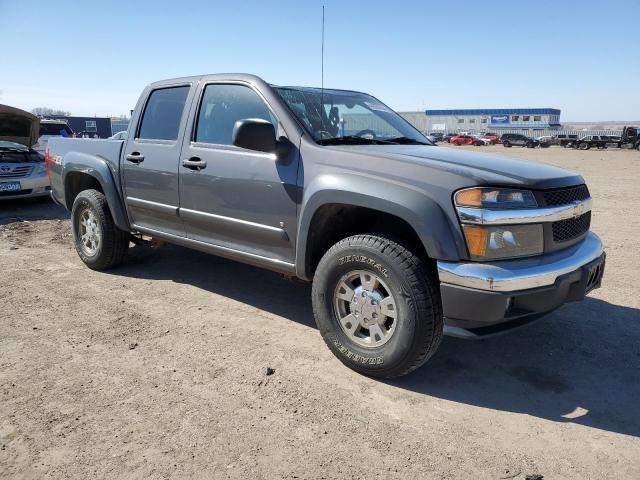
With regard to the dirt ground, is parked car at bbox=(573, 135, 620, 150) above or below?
above

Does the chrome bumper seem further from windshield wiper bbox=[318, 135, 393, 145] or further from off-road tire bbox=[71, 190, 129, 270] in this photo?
off-road tire bbox=[71, 190, 129, 270]

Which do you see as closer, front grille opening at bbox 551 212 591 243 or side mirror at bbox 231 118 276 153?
front grille opening at bbox 551 212 591 243

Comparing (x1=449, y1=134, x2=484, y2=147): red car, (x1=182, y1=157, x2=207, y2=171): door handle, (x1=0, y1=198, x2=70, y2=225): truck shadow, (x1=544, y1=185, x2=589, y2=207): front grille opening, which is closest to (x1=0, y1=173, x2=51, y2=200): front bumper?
(x1=0, y1=198, x2=70, y2=225): truck shadow

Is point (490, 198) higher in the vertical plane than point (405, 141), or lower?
lower

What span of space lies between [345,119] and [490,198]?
162 centimetres

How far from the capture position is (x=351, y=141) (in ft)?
12.3

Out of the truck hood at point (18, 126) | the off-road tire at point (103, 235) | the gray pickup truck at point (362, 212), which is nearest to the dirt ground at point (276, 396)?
the gray pickup truck at point (362, 212)

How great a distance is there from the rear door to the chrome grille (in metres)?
5.43

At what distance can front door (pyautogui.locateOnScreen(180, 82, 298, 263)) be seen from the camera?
3541 millimetres

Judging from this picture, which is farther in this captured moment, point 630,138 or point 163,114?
point 630,138

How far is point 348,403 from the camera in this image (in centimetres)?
289

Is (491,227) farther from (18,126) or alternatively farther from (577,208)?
(18,126)

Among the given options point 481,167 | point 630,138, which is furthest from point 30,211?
point 630,138

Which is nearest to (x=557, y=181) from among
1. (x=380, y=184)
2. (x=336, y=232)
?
(x=380, y=184)
